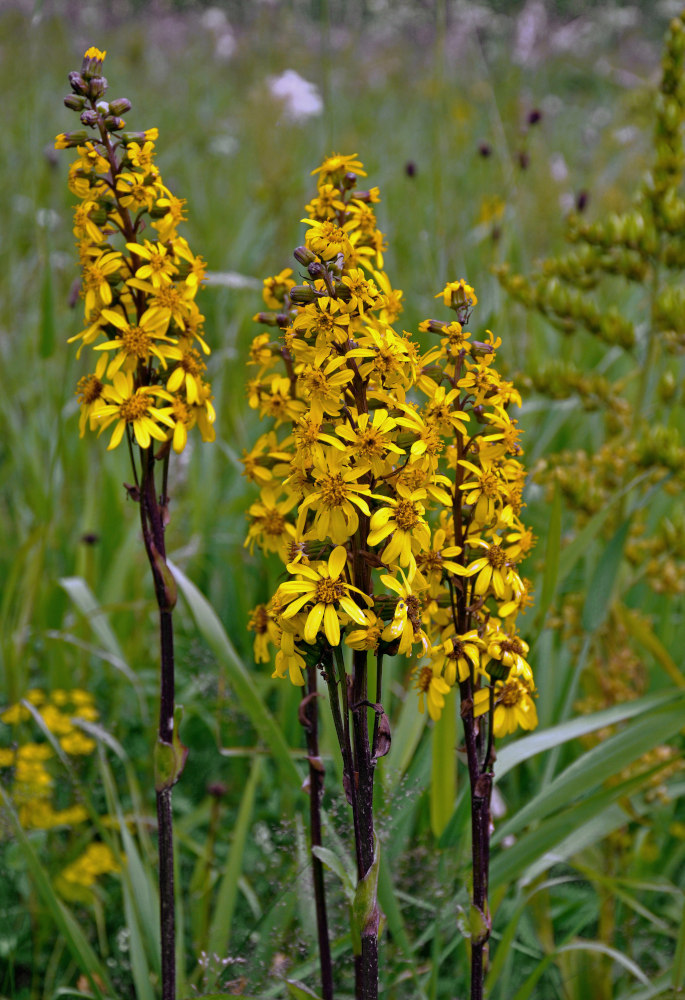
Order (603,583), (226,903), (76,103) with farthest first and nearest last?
(603,583)
(226,903)
(76,103)

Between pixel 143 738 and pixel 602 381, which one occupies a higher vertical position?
pixel 602 381

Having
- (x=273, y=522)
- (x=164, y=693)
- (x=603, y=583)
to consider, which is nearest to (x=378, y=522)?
(x=273, y=522)

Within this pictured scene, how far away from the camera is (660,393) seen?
2.75 m

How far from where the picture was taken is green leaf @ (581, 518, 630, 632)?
237 centimetres

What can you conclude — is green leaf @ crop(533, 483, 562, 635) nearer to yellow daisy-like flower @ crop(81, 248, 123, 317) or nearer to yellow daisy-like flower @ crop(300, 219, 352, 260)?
yellow daisy-like flower @ crop(300, 219, 352, 260)

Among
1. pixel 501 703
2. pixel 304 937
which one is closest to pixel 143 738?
pixel 304 937

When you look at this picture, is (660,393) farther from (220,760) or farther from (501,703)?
(220,760)

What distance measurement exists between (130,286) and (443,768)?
125cm

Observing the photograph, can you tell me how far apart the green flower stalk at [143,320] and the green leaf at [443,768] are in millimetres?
670

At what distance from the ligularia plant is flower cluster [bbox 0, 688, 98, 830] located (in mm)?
1223

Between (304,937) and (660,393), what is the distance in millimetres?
1853

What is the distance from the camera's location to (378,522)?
1.18 metres

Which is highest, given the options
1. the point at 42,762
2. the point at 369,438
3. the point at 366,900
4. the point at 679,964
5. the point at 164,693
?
the point at 369,438

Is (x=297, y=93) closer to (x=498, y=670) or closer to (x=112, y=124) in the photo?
(x=112, y=124)
